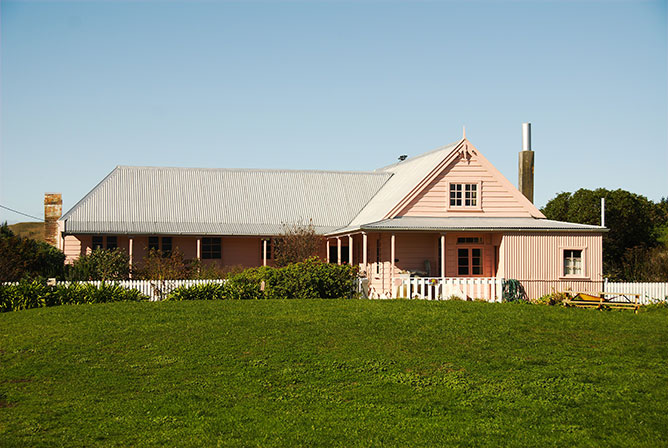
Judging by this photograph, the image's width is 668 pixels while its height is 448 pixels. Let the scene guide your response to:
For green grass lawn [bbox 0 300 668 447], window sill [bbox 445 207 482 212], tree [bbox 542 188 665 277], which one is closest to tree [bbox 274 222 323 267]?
window sill [bbox 445 207 482 212]

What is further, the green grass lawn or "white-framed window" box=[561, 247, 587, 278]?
"white-framed window" box=[561, 247, 587, 278]

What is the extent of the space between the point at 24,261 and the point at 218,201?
1085 centimetres

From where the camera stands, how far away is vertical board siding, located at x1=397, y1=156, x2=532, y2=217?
26.9 metres

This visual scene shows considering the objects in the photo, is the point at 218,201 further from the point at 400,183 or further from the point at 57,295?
the point at 57,295

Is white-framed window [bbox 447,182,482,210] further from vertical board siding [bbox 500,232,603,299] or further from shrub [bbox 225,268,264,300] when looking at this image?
shrub [bbox 225,268,264,300]

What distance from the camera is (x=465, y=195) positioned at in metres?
27.4

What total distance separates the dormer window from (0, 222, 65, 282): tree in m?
15.3

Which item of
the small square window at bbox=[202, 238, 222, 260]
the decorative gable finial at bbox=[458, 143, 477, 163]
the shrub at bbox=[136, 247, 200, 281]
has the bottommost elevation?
the shrub at bbox=[136, 247, 200, 281]

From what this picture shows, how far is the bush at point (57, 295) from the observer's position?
2056 cm

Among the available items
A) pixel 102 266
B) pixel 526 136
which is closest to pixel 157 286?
pixel 102 266

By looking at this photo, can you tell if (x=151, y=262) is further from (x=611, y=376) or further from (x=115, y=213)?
(x=611, y=376)

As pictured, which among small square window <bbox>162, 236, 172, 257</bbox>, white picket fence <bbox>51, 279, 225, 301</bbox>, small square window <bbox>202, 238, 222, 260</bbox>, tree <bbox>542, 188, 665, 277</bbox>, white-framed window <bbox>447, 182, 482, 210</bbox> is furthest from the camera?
tree <bbox>542, 188, 665, 277</bbox>

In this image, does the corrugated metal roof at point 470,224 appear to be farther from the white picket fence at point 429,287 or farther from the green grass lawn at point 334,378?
the green grass lawn at point 334,378

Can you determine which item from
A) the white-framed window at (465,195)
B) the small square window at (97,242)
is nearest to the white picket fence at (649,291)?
the white-framed window at (465,195)
